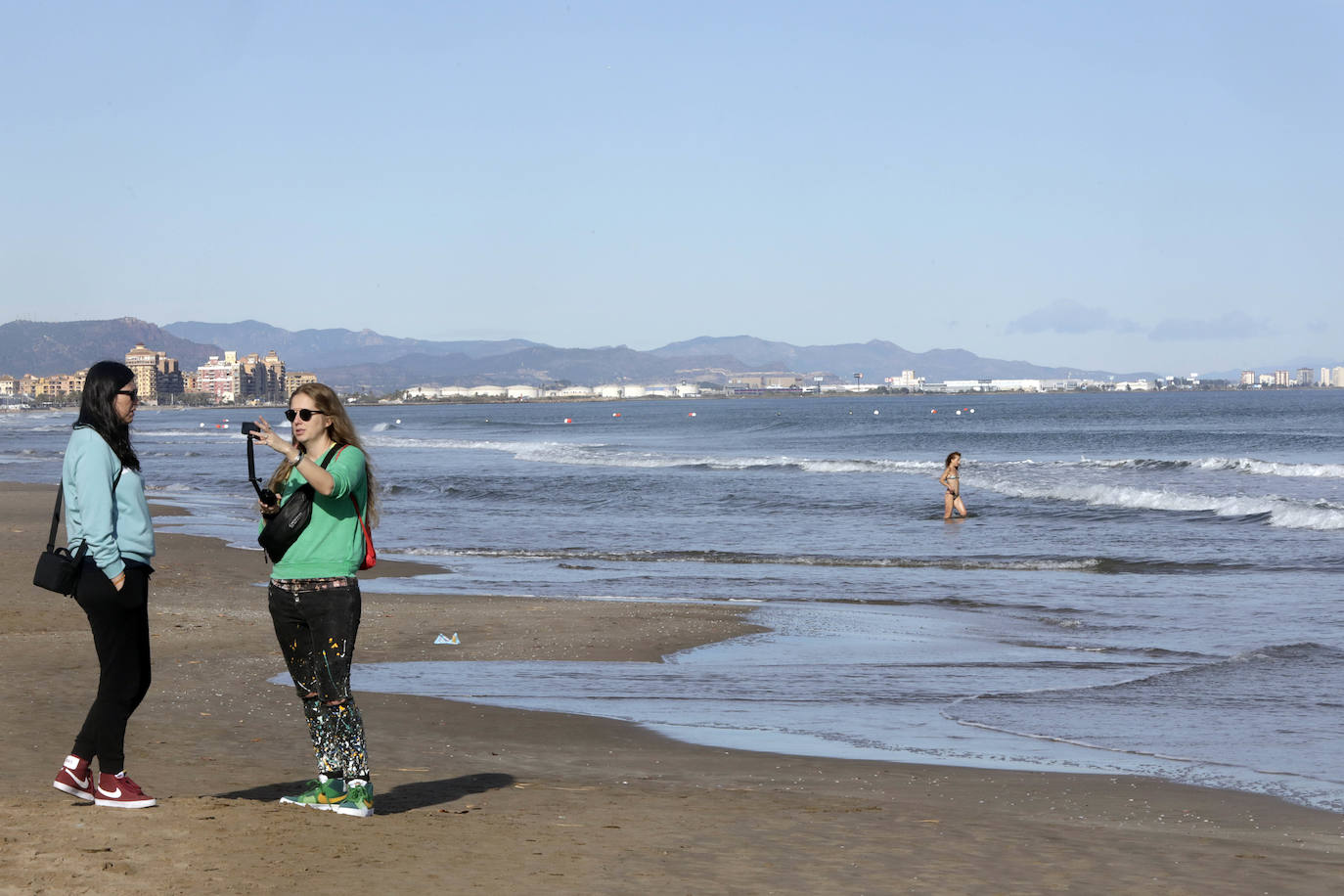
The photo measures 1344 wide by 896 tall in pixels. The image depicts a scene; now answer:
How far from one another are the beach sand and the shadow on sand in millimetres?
23

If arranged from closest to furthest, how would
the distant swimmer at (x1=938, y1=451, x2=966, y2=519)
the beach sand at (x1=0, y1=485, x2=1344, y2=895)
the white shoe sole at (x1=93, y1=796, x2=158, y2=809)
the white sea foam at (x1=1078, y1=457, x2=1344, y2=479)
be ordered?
the beach sand at (x1=0, y1=485, x2=1344, y2=895) < the white shoe sole at (x1=93, y1=796, x2=158, y2=809) < the distant swimmer at (x1=938, y1=451, x2=966, y2=519) < the white sea foam at (x1=1078, y1=457, x2=1344, y2=479)

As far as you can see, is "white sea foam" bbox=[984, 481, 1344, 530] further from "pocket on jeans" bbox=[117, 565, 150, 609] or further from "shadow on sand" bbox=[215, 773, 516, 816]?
"pocket on jeans" bbox=[117, 565, 150, 609]

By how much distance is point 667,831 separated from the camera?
538 centimetres

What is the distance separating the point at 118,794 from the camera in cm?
524

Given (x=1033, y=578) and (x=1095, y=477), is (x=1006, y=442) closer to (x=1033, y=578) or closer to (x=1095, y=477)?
(x=1095, y=477)

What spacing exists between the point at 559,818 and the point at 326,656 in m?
1.22

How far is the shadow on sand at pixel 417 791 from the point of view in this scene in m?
5.86

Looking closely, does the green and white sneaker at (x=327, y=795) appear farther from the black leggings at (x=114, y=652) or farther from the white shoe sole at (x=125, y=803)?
the black leggings at (x=114, y=652)

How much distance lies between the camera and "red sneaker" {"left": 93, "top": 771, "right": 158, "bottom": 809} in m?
5.23

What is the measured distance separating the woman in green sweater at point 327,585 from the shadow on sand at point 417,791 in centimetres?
33

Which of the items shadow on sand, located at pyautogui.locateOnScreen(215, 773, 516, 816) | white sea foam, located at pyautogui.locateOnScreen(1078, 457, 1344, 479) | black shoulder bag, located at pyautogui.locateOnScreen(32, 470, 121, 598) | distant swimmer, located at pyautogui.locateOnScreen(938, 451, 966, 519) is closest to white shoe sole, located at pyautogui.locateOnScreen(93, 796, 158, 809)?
shadow on sand, located at pyautogui.locateOnScreen(215, 773, 516, 816)

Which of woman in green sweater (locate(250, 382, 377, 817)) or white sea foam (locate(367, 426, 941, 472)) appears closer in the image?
woman in green sweater (locate(250, 382, 377, 817))

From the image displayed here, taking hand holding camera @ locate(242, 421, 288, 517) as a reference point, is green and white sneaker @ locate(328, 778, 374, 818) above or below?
below

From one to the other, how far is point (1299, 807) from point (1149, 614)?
7.62 metres
